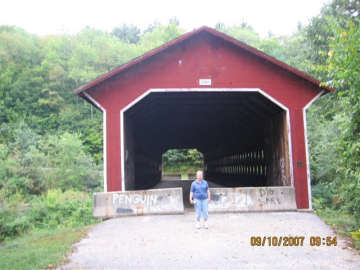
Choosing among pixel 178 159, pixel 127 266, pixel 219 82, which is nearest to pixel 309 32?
pixel 219 82

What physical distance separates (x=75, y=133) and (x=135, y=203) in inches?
873

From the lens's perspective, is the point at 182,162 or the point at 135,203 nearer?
the point at 135,203

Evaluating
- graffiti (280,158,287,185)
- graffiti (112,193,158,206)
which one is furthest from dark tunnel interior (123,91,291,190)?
graffiti (112,193,158,206)

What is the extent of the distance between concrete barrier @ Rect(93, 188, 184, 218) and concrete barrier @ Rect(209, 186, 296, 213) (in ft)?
3.44

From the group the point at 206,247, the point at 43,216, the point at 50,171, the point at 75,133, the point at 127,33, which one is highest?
the point at 127,33

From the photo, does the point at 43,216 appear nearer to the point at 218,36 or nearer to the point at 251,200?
the point at 251,200

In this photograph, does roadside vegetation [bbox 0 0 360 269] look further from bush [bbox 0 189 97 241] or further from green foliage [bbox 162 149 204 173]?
green foliage [bbox 162 149 204 173]

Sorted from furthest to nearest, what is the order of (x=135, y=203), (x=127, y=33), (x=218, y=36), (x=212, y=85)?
(x=127, y=33)
(x=212, y=85)
(x=218, y=36)
(x=135, y=203)

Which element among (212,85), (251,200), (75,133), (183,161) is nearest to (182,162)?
(183,161)

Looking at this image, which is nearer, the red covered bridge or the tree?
the red covered bridge

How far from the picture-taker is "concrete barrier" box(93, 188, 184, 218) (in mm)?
9945

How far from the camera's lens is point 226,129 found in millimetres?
21125
